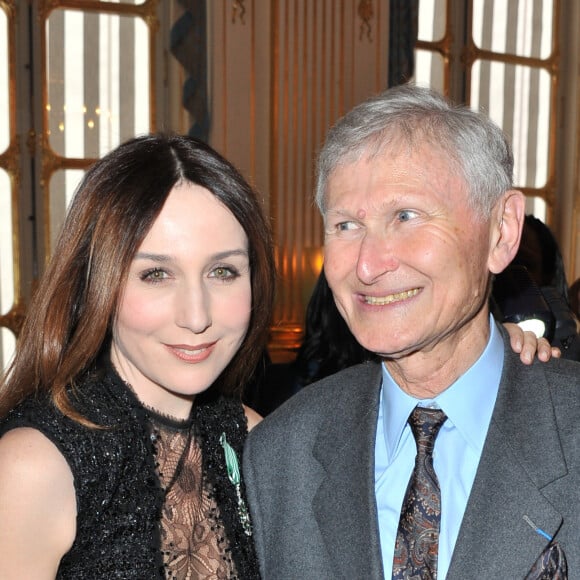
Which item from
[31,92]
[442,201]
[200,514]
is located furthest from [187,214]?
[31,92]

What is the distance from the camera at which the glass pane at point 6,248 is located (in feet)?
22.7

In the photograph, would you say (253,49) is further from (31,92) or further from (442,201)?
(442,201)

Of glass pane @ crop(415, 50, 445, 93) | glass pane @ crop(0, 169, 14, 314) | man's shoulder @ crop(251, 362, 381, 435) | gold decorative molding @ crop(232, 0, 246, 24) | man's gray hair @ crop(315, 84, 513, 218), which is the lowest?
glass pane @ crop(0, 169, 14, 314)

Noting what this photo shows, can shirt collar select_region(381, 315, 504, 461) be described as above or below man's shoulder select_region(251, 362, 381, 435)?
above

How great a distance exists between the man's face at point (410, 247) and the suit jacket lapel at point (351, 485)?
231 mm

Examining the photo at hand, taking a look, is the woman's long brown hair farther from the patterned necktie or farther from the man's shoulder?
the patterned necktie

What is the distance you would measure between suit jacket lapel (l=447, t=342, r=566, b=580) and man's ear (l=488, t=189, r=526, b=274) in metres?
0.31

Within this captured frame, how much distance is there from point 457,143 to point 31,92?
5514 mm

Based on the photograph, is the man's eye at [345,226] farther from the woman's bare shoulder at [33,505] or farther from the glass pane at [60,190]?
the glass pane at [60,190]

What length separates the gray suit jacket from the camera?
1.89 meters

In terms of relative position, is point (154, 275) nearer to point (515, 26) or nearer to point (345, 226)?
point (345, 226)

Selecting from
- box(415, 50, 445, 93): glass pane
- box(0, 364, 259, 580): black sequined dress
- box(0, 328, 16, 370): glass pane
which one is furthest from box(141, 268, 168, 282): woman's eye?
box(415, 50, 445, 93): glass pane

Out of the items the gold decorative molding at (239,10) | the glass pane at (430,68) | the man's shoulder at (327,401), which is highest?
the gold decorative molding at (239,10)

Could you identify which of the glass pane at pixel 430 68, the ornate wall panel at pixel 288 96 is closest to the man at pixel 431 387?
the ornate wall panel at pixel 288 96
